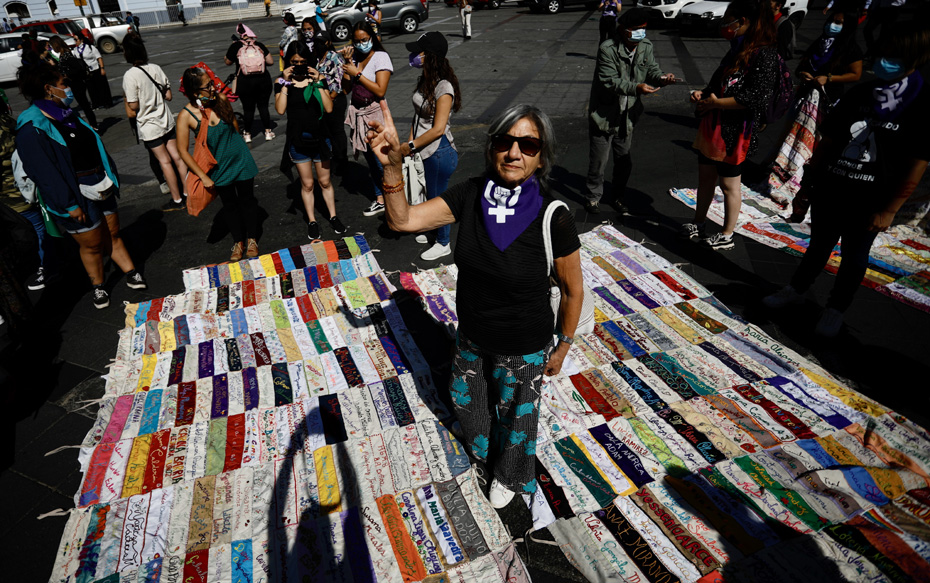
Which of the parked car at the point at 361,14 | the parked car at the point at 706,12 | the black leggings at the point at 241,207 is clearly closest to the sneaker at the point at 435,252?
the black leggings at the point at 241,207

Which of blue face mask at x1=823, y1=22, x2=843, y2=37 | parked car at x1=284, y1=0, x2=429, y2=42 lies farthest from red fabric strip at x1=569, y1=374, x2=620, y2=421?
parked car at x1=284, y1=0, x2=429, y2=42

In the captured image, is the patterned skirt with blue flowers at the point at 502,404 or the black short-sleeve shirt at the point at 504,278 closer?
the black short-sleeve shirt at the point at 504,278

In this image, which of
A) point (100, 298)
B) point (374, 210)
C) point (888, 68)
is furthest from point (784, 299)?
point (100, 298)

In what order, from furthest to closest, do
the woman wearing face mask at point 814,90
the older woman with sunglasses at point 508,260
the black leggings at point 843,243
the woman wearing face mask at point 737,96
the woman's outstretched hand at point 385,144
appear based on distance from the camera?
the woman wearing face mask at point 814,90
the woman wearing face mask at point 737,96
the black leggings at point 843,243
the older woman with sunglasses at point 508,260
the woman's outstretched hand at point 385,144

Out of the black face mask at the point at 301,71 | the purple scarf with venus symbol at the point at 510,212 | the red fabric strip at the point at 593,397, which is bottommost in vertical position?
the red fabric strip at the point at 593,397

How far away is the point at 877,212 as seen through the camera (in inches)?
118

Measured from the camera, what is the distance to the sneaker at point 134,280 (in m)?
4.40

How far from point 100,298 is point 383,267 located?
2333 millimetres

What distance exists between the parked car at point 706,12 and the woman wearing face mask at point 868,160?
13446mm

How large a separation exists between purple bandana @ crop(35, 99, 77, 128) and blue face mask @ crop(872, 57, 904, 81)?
5206 mm

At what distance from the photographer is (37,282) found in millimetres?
4527

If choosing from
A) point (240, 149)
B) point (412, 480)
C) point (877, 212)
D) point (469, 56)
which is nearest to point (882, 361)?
point (877, 212)

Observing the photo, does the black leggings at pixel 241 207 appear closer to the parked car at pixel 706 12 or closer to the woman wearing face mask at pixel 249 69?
the woman wearing face mask at pixel 249 69

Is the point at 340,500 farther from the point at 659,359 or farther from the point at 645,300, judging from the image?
the point at 645,300
